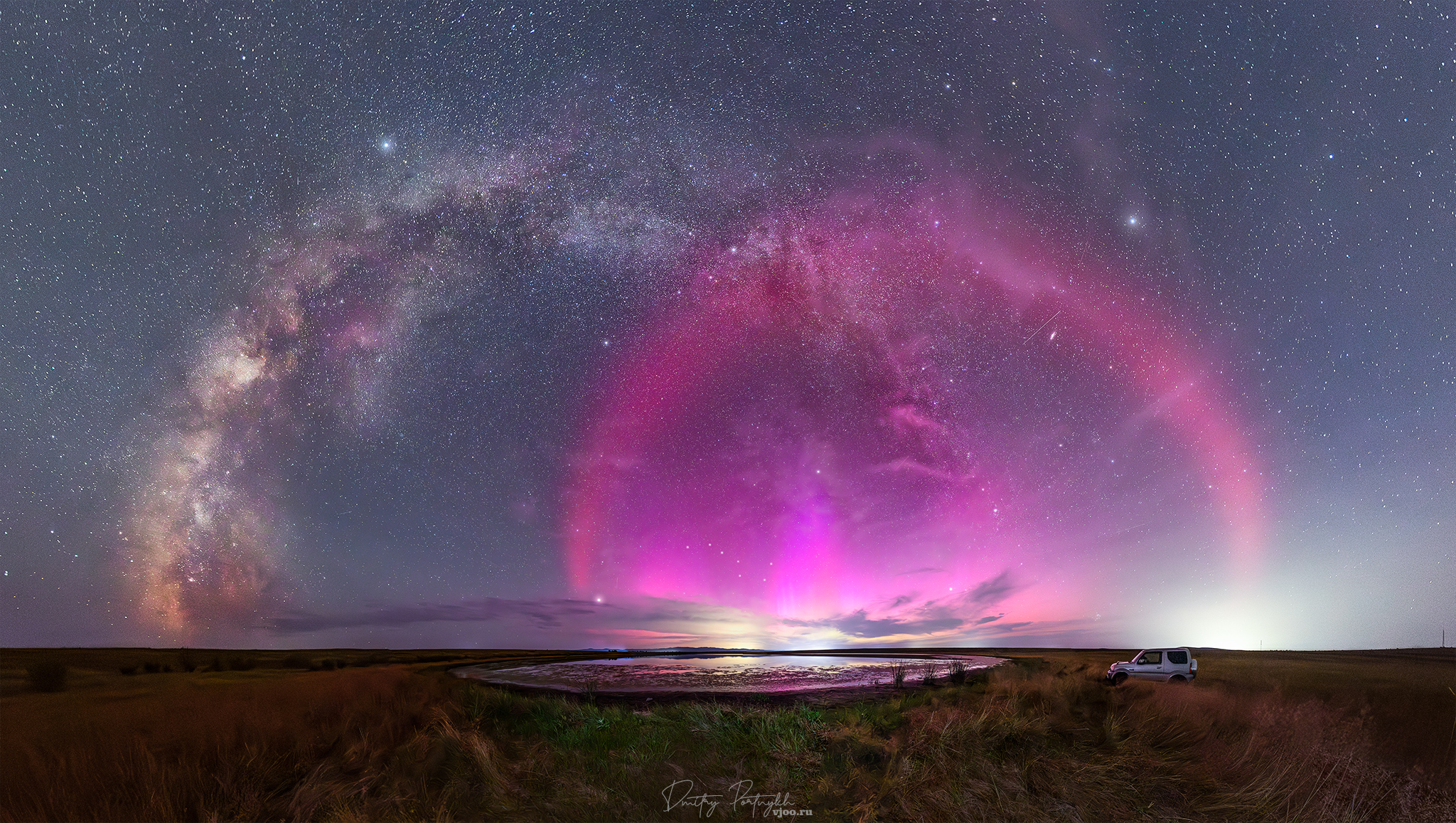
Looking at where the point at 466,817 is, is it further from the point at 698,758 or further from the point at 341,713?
the point at 341,713

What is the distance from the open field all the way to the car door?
12.1m

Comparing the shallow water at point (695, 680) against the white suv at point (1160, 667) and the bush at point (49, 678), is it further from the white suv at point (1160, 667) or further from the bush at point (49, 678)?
the bush at point (49, 678)

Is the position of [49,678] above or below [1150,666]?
above

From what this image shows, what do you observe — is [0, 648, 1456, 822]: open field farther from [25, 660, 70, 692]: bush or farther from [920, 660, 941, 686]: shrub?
[920, 660, 941, 686]: shrub

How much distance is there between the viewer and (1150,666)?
88.0ft

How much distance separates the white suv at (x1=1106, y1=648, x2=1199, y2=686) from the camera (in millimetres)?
26172

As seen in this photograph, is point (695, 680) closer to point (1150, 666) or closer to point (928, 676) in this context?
point (928, 676)

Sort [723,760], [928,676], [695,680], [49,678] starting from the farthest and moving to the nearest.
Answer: [928,676], [695,680], [49,678], [723,760]

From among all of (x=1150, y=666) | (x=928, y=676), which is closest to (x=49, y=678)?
(x=928, y=676)

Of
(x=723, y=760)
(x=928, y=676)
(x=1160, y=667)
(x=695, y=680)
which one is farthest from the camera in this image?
(x=928, y=676)

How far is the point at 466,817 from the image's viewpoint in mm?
8836

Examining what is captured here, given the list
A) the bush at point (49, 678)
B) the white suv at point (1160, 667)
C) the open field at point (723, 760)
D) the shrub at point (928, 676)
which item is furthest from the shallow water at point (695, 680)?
the bush at point (49, 678)

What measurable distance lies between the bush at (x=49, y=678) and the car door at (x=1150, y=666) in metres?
37.7

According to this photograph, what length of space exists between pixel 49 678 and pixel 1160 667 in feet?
130
